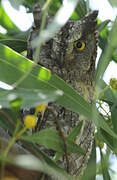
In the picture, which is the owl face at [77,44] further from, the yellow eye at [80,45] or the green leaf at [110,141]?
the green leaf at [110,141]

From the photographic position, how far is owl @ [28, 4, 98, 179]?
2000mm

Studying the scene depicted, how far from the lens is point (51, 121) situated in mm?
2006

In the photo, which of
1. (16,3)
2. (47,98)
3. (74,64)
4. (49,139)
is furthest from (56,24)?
(74,64)

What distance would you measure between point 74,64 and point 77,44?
0.46ft

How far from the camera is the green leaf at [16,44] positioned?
76.1 inches

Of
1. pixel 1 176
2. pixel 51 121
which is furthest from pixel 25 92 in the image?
pixel 51 121

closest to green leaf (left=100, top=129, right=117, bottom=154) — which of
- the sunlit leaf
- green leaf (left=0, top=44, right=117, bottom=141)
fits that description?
green leaf (left=0, top=44, right=117, bottom=141)

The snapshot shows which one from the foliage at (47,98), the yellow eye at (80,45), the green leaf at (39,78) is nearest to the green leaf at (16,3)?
the foliage at (47,98)

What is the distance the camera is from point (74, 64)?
2211 mm

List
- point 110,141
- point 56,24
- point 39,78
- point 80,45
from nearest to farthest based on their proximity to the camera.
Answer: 1. point 56,24
2. point 39,78
3. point 110,141
4. point 80,45

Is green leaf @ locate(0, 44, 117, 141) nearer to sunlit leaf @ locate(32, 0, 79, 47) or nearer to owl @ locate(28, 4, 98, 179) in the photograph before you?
sunlit leaf @ locate(32, 0, 79, 47)

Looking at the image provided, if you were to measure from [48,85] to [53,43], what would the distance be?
804 mm

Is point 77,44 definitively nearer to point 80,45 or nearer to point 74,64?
point 80,45

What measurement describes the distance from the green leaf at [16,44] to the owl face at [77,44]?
7.1 inches
